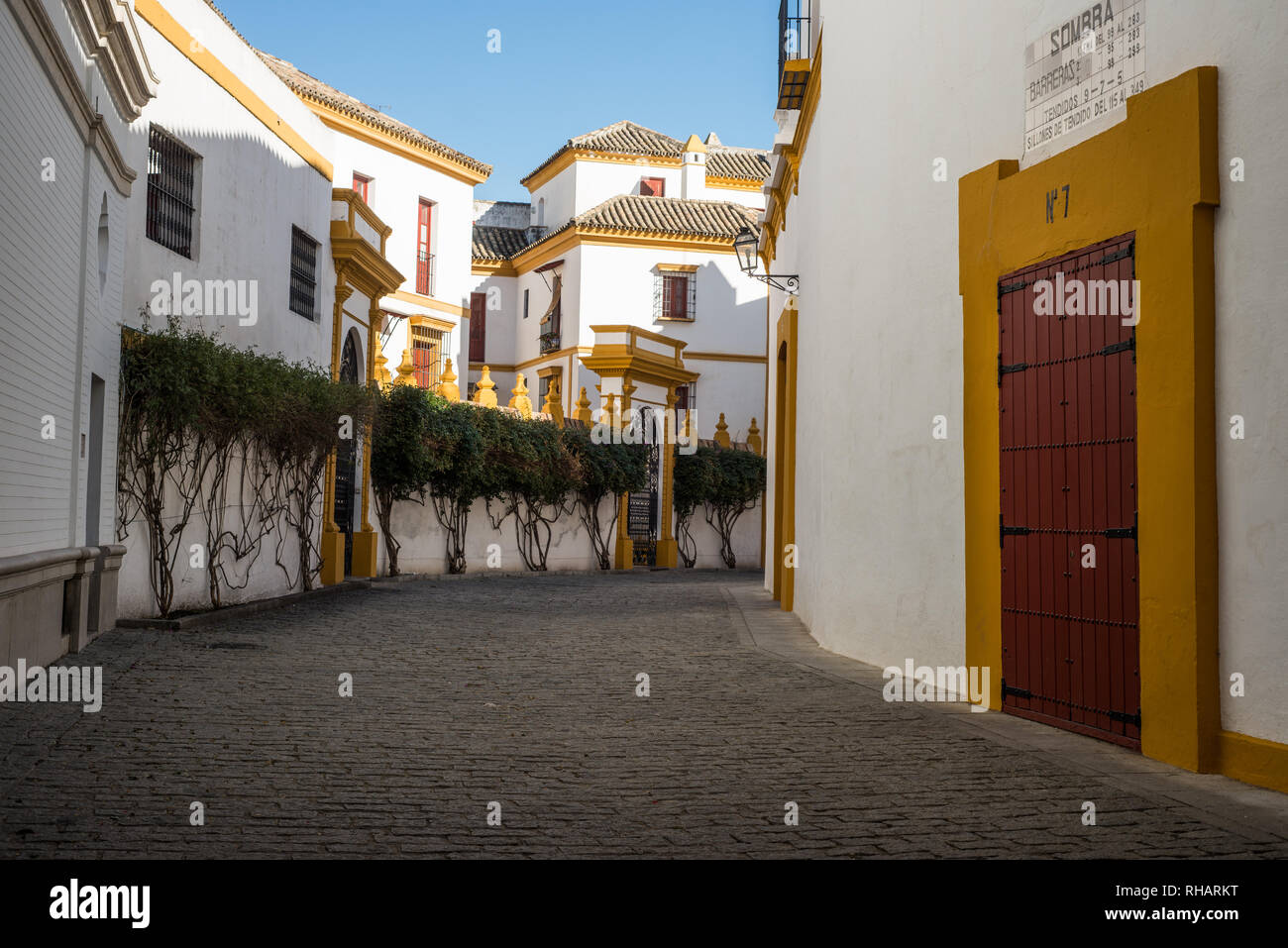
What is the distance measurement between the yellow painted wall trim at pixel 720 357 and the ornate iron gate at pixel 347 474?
64.8 ft

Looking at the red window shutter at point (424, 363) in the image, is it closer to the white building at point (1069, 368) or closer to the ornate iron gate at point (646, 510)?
the ornate iron gate at point (646, 510)

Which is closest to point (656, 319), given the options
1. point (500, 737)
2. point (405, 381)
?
point (405, 381)

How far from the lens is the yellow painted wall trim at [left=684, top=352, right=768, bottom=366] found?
3712 cm

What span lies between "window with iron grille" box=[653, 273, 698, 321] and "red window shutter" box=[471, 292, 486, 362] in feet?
22.5

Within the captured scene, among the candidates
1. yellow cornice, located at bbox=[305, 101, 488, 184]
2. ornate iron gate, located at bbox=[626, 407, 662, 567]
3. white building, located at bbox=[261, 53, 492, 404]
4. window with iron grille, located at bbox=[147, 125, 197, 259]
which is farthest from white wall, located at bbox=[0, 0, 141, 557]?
white building, located at bbox=[261, 53, 492, 404]

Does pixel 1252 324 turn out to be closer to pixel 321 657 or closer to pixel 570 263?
pixel 321 657

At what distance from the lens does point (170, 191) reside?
11.8 m

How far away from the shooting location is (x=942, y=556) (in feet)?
26.1

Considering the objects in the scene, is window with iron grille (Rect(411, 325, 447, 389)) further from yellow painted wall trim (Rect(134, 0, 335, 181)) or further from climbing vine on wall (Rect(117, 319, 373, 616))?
climbing vine on wall (Rect(117, 319, 373, 616))

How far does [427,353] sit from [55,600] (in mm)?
24435

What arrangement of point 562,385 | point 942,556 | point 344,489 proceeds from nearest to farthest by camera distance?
point 942,556 < point 344,489 < point 562,385

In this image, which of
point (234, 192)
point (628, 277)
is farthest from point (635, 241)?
point (234, 192)

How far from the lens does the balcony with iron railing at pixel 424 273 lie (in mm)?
32188
